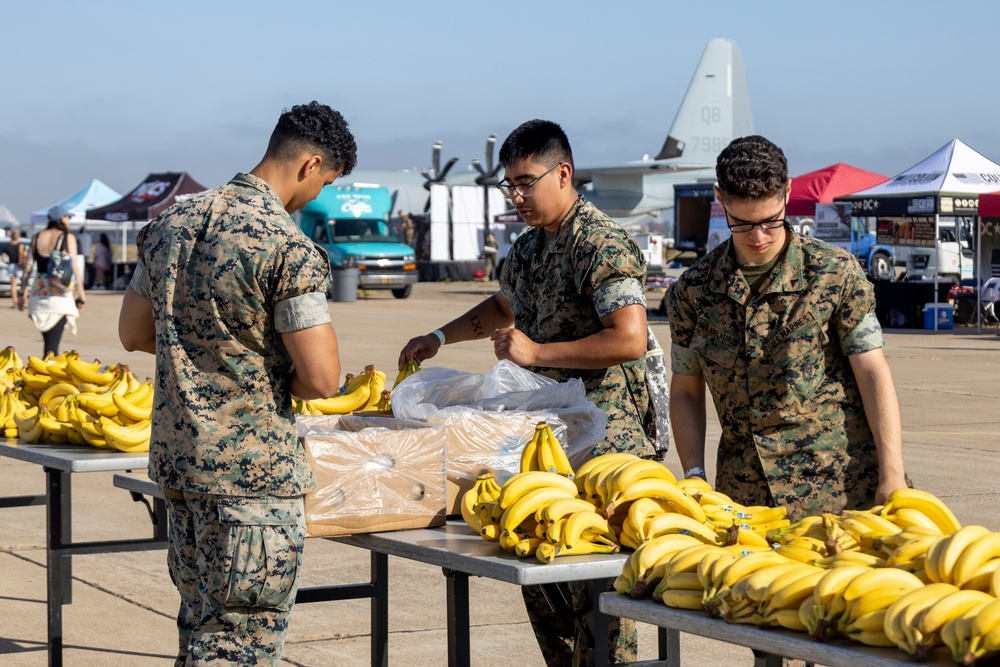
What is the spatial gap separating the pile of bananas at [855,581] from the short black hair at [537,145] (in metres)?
1.63

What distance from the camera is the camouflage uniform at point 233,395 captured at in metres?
3.24

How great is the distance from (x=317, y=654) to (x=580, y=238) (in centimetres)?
258

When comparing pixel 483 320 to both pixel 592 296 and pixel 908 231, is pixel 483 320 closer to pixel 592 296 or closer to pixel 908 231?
pixel 592 296

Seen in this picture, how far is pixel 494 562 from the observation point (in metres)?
3.24

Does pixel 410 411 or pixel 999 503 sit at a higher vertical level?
pixel 410 411

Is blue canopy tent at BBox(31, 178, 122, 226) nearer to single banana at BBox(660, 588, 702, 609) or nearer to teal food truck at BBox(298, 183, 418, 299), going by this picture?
teal food truck at BBox(298, 183, 418, 299)

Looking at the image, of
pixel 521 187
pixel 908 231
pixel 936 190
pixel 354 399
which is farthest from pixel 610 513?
pixel 908 231

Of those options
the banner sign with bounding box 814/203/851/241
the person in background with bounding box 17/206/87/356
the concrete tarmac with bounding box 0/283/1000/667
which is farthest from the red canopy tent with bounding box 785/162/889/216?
the person in background with bounding box 17/206/87/356

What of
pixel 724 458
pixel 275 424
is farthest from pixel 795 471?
pixel 275 424

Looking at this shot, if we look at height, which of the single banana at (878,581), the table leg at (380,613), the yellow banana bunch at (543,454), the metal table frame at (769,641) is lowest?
the table leg at (380,613)

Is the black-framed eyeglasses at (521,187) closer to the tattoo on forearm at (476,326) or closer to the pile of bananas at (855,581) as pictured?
the tattoo on forearm at (476,326)

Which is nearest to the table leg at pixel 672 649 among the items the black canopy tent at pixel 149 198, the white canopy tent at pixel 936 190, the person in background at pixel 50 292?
the person in background at pixel 50 292

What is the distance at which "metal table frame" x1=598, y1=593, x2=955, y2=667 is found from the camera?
2344mm

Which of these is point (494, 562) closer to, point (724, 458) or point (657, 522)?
point (657, 522)
